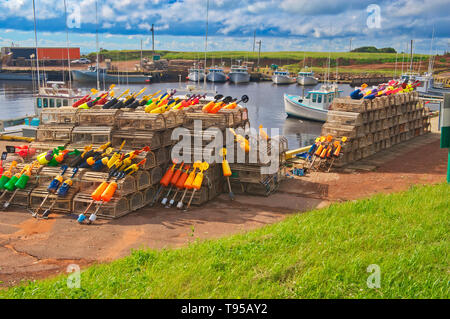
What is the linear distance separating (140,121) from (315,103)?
83.8 ft

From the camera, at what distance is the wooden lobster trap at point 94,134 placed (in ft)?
42.0

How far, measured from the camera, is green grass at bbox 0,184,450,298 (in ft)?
17.6

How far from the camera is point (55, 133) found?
13656 millimetres

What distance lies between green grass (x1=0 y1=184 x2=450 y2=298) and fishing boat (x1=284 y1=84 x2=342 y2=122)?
28.1 metres

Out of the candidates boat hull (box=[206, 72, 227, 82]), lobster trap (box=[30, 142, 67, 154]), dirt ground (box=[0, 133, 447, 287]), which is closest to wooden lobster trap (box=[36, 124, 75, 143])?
lobster trap (box=[30, 142, 67, 154])

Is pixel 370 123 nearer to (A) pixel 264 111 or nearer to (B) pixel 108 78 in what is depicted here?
(A) pixel 264 111

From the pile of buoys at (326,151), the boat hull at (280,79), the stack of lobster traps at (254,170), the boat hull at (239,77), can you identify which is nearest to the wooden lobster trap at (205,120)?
the stack of lobster traps at (254,170)

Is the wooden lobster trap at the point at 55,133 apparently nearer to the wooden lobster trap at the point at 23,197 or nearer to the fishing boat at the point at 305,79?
the wooden lobster trap at the point at 23,197

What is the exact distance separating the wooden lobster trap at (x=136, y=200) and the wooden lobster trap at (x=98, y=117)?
8.23ft

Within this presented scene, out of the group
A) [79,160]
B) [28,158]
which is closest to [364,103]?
[79,160]

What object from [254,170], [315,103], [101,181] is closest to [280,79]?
[315,103]

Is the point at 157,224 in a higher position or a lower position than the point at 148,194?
lower

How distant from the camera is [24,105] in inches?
1925
